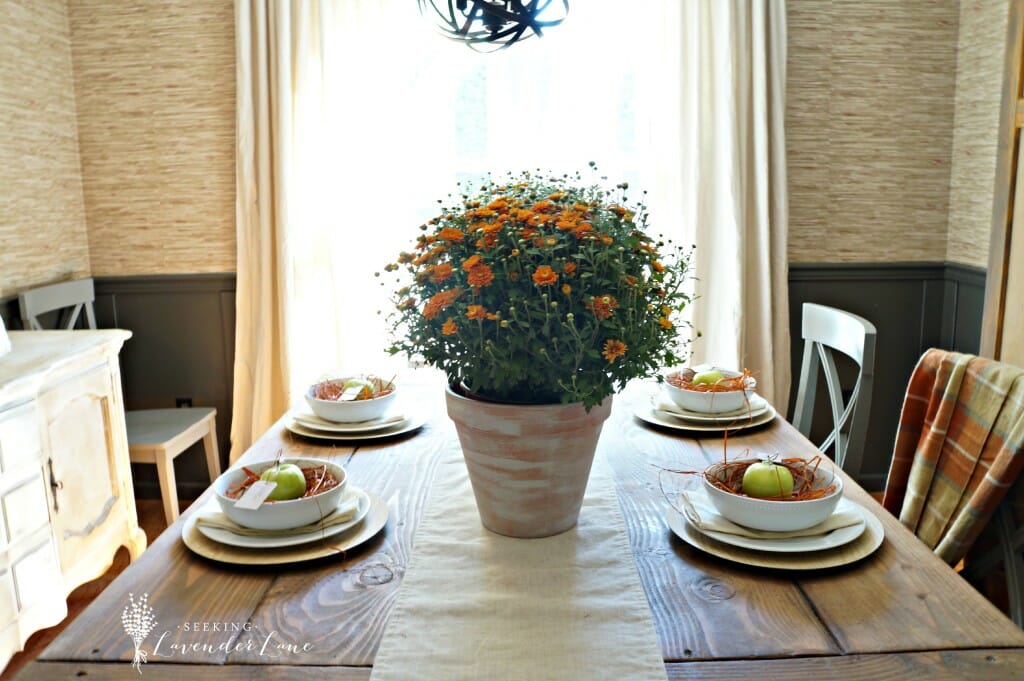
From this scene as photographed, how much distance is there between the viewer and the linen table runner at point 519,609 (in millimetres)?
1023

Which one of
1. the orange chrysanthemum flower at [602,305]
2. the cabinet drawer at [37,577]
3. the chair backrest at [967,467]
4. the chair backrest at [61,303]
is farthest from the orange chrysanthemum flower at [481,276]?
the chair backrest at [61,303]

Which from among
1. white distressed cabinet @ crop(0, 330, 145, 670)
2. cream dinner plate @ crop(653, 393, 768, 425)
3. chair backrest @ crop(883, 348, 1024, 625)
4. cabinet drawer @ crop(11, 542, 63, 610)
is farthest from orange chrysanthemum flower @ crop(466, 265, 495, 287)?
cabinet drawer @ crop(11, 542, 63, 610)

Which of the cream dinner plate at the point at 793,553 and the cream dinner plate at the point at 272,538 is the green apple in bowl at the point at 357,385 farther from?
the cream dinner plate at the point at 793,553

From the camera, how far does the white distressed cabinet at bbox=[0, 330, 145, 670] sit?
2.30 m

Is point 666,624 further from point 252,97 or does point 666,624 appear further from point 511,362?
point 252,97

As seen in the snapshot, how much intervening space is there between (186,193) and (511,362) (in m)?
2.74

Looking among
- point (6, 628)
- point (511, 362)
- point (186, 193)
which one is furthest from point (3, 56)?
point (511, 362)

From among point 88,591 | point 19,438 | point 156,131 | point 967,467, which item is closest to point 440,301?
point 967,467

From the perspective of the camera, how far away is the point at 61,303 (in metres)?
3.30

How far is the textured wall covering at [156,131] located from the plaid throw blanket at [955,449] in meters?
2.62

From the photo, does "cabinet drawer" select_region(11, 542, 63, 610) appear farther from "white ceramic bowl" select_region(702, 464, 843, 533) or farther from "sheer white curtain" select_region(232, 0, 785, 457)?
"white ceramic bowl" select_region(702, 464, 843, 533)

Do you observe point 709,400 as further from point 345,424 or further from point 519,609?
point 519,609

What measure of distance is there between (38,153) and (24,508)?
1.54 metres

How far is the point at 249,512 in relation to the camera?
4.36 ft
